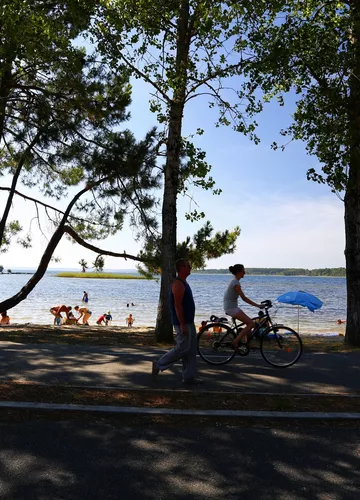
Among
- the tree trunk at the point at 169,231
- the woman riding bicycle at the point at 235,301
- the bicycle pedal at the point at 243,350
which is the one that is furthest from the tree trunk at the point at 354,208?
the woman riding bicycle at the point at 235,301

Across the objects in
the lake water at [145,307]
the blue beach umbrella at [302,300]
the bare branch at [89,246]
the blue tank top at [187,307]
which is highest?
the bare branch at [89,246]

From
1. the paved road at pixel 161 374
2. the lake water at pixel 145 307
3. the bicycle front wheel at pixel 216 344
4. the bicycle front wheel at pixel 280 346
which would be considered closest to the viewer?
the paved road at pixel 161 374

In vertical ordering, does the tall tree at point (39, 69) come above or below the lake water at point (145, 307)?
above

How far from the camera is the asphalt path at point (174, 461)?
335 centimetres

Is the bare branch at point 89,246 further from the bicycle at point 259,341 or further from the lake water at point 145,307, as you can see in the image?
the bicycle at point 259,341

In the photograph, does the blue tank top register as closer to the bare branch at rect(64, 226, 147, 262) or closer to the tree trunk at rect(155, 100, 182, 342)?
the tree trunk at rect(155, 100, 182, 342)

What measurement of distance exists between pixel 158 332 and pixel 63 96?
797 cm

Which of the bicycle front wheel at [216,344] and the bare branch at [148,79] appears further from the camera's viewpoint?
the bare branch at [148,79]

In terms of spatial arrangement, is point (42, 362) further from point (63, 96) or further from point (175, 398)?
point (63, 96)

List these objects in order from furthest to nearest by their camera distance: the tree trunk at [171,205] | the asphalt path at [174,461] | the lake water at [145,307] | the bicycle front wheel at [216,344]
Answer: the lake water at [145,307], the tree trunk at [171,205], the bicycle front wheel at [216,344], the asphalt path at [174,461]

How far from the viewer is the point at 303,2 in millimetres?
13359

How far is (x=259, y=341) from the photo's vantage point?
803 cm

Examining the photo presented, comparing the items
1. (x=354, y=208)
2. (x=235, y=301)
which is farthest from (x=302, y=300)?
(x=235, y=301)

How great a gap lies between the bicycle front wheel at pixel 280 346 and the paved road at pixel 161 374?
0.17 meters
